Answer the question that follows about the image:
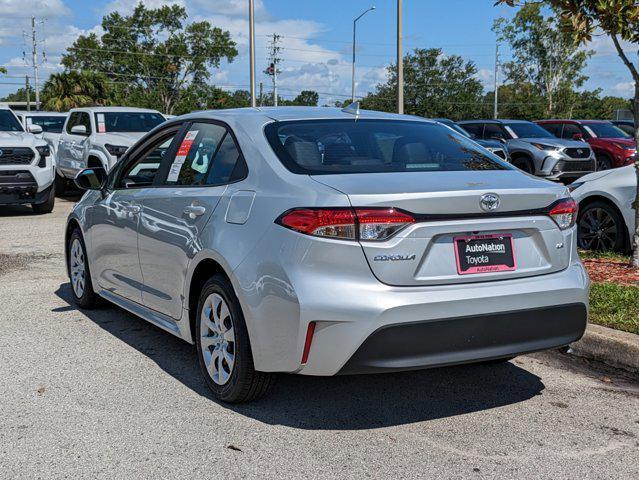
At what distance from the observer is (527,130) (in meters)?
20.3

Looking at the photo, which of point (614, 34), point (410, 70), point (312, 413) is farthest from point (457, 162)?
point (410, 70)

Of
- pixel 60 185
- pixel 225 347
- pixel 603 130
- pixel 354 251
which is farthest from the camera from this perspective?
pixel 603 130

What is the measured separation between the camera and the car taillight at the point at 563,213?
161 inches

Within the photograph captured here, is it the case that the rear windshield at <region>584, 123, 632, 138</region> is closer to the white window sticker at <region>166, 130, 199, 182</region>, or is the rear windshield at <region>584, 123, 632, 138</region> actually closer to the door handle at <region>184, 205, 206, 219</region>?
the white window sticker at <region>166, 130, 199, 182</region>

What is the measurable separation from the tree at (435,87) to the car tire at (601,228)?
76.9 m

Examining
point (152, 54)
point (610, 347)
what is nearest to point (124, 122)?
point (610, 347)

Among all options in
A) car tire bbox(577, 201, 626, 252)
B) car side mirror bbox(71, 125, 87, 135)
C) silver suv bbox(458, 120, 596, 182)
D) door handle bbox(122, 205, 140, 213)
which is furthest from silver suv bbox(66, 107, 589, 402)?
silver suv bbox(458, 120, 596, 182)

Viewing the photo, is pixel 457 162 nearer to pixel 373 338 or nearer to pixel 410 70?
pixel 373 338

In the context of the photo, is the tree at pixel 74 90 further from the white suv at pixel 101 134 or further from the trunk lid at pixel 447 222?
the trunk lid at pixel 447 222

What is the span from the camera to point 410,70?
86.0 meters

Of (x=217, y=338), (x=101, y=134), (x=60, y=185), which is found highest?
(x=101, y=134)

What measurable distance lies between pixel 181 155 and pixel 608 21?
4.29 m

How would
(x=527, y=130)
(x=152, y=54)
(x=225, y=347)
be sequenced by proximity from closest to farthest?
(x=225, y=347) → (x=527, y=130) → (x=152, y=54)

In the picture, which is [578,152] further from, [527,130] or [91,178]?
[91,178]
